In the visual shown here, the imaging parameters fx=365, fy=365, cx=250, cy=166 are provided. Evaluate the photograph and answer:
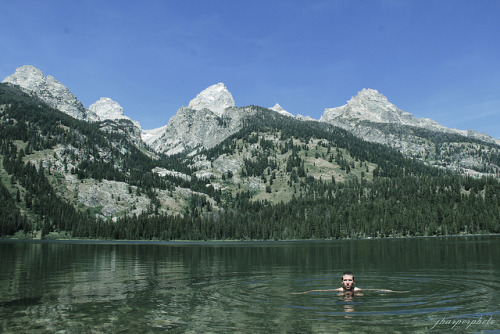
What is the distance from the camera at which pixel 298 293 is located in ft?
130

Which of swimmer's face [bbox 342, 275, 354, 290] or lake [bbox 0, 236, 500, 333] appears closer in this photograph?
lake [bbox 0, 236, 500, 333]

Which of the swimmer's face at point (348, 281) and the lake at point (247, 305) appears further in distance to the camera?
the swimmer's face at point (348, 281)

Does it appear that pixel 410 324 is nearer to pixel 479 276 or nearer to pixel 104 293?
pixel 104 293

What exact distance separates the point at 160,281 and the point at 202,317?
2531cm

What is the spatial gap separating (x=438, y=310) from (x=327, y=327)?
36.1 feet

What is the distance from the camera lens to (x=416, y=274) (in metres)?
55.3

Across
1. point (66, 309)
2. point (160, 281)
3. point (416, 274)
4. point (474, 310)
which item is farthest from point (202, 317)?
point (416, 274)

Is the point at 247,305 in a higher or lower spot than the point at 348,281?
lower

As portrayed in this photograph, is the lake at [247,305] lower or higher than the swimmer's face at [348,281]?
lower

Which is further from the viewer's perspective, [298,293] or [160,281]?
[160,281]

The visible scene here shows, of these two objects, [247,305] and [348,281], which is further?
[348,281]

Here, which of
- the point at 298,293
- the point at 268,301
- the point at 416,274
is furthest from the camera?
the point at 416,274

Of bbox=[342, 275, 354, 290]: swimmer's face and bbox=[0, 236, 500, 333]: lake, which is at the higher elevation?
bbox=[342, 275, 354, 290]: swimmer's face

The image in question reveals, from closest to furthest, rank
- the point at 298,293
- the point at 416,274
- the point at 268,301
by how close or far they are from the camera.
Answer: the point at 268,301, the point at 298,293, the point at 416,274
